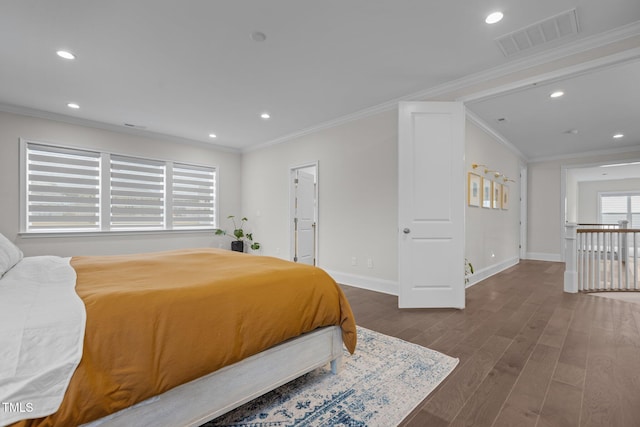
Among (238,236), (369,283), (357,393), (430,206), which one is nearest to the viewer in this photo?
(357,393)

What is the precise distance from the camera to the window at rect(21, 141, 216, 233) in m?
4.26

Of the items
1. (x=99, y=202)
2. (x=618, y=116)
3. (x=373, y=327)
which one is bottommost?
(x=373, y=327)

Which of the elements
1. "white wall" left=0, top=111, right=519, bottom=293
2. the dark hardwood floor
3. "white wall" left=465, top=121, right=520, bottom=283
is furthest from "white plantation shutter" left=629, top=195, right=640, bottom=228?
the dark hardwood floor

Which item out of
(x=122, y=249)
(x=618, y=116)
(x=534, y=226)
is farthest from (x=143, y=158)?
(x=534, y=226)

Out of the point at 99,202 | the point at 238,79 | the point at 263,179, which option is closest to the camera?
the point at 238,79

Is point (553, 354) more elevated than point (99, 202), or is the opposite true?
point (99, 202)

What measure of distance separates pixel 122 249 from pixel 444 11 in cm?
548

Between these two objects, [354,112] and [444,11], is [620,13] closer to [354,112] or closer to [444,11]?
[444,11]

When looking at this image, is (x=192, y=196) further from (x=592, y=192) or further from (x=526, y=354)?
(x=592, y=192)

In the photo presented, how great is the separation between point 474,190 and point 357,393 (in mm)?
3748

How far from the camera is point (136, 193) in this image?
5109mm

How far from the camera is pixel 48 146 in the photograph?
14.2 feet

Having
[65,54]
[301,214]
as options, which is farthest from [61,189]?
[301,214]

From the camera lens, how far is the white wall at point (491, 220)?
4434 millimetres
